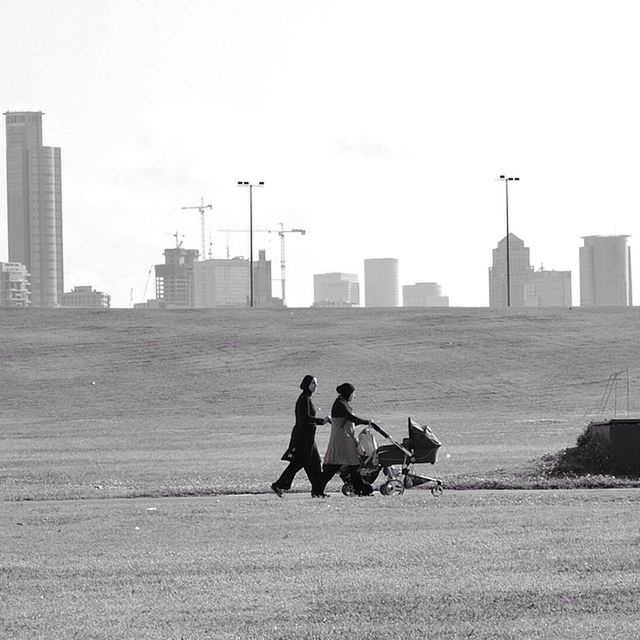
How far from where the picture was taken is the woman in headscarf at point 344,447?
1903 cm

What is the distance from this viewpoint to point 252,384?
175ft

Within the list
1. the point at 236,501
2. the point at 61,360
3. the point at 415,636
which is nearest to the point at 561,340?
the point at 61,360

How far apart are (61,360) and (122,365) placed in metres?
3.20

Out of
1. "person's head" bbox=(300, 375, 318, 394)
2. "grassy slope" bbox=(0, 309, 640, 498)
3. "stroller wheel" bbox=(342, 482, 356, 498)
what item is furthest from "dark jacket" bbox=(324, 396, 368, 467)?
"grassy slope" bbox=(0, 309, 640, 498)

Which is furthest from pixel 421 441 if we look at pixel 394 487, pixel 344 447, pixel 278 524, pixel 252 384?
pixel 252 384

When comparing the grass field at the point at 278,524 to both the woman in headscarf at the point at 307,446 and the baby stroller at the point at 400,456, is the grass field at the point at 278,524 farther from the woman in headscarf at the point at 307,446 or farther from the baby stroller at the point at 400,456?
the woman in headscarf at the point at 307,446

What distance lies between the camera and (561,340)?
2557 inches

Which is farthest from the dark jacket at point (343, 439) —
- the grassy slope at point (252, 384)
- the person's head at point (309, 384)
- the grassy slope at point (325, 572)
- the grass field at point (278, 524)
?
the grassy slope at point (252, 384)

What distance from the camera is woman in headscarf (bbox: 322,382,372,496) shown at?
62.4 ft

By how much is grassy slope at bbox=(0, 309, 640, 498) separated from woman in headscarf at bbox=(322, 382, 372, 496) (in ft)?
7.60

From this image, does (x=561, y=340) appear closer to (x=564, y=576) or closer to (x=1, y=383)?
(x=1, y=383)

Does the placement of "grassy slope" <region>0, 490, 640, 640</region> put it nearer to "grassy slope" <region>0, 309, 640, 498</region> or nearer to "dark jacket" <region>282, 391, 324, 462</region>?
"dark jacket" <region>282, 391, 324, 462</region>

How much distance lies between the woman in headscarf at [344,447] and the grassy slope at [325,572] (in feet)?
4.73

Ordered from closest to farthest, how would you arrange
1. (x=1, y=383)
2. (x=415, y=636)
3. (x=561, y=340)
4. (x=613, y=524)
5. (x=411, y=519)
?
(x=415, y=636), (x=613, y=524), (x=411, y=519), (x=1, y=383), (x=561, y=340)
